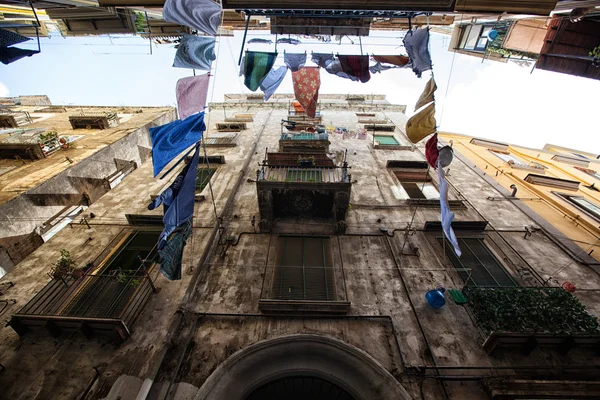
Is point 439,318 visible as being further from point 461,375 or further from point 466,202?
point 466,202

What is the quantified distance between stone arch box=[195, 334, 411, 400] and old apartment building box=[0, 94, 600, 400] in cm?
3

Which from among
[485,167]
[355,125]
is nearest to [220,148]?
[355,125]

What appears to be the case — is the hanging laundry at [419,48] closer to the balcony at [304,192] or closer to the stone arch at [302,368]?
the balcony at [304,192]

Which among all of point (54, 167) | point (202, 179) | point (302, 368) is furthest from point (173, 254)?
point (54, 167)

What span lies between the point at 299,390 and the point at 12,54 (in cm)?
1685

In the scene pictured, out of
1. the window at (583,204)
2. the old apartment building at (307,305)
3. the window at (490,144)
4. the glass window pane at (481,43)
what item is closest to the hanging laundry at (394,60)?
the old apartment building at (307,305)

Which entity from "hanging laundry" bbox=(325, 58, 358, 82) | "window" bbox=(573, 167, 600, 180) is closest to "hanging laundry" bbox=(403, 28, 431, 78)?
"hanging laundry" bbox=(325, 58, 358, 82)

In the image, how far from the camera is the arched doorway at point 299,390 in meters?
5.98

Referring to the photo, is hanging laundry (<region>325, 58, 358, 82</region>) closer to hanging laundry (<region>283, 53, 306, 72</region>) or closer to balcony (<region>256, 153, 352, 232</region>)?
hanging laundry (<region>283, 53, 306, 72</region>)

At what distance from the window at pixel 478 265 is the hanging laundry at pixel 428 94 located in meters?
5.37

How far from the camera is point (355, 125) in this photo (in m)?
21.3

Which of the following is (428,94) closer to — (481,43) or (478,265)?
(478,265)

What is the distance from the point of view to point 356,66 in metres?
10.7

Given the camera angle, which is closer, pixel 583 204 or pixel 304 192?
pixel 304 192
